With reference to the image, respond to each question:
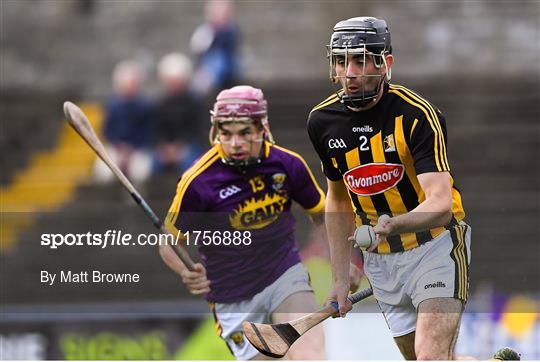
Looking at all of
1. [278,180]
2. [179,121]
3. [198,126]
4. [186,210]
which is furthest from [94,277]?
[179,121]

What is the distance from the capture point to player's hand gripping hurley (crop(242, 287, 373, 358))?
638 centimetres

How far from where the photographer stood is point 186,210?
6852mm

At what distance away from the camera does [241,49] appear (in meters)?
15.3

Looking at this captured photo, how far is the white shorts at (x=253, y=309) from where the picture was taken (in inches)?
274

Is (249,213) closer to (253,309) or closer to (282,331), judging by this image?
(253,309)

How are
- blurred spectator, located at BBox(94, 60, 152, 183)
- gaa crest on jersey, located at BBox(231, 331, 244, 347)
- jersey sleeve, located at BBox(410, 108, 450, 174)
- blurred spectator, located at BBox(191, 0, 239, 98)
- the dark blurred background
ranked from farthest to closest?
1. blurred spectator, located at BBox(94, 60, 152, 183)
2. blurred spectator, located at BBox(191, 0, 239, 98)
3. the dark blurred background
4. gaa crest on jersey, located at BBox(231, 331, 244, 347)
5. jersey sleeve, located at BBox(410, 108, 450, 174)

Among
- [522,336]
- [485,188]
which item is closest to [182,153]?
[485,188]

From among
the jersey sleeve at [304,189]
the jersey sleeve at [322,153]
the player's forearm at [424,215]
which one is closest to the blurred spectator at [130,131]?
the jersey sleeve at [304,189]

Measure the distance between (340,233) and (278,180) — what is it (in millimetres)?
584

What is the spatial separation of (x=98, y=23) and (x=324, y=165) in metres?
10.7

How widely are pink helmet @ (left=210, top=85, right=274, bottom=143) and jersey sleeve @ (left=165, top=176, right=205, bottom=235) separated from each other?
343 mm

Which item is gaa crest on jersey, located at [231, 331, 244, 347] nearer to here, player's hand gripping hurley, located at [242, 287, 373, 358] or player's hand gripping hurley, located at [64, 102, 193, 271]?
player's hand gripping hurley, located at [64, 102, 193, 271]

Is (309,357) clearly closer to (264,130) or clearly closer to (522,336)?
(264,130)

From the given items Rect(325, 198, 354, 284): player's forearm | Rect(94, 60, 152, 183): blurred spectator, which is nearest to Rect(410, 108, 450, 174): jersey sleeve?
Rect(325, 198, 354, 284): player's forearm
